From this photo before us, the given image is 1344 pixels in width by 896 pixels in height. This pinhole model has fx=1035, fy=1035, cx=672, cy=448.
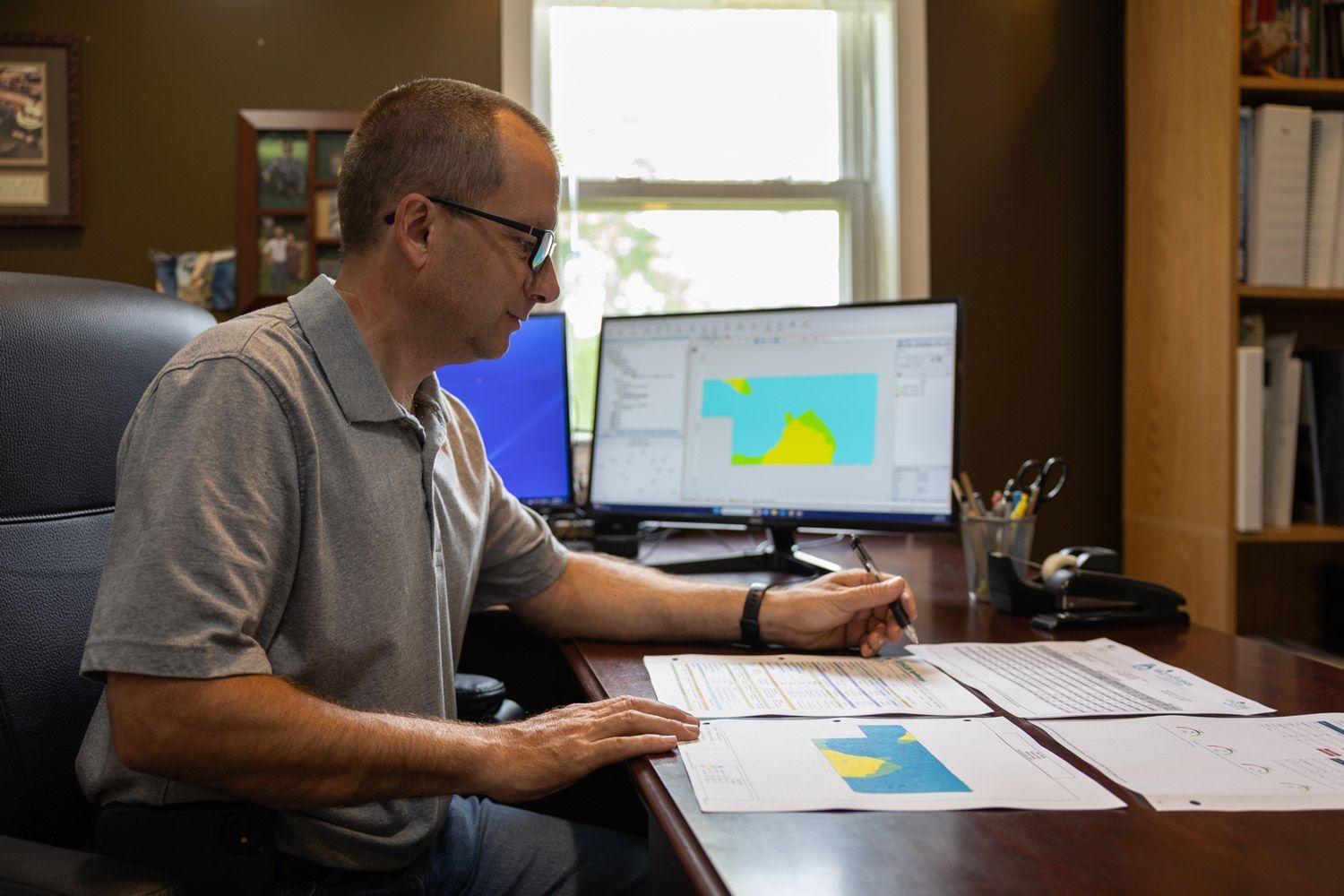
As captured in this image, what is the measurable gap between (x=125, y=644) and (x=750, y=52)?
2085 millimetres

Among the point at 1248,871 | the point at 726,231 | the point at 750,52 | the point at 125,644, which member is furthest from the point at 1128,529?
the point at 125,644

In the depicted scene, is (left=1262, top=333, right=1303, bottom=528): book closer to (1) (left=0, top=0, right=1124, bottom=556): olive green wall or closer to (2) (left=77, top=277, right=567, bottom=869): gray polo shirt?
(1) (left=0, top=0, right=1124, bottom=556): olive green wall

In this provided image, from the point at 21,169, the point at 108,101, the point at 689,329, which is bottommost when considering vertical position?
the point at 689,329

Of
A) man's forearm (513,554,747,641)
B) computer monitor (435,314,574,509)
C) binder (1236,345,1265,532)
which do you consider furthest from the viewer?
binder (1236,345,1265,532)

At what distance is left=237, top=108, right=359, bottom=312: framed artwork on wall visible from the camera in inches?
91.4

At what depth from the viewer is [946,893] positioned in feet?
1.94

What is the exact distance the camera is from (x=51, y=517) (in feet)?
3.29

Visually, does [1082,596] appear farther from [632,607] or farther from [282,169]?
[282,169]

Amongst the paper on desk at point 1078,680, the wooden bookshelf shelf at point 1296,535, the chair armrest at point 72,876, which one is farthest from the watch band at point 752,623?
the wooden bookshelf shelf at point 1296,535

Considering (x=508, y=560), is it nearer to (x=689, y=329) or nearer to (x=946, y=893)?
(x=689, y=329)

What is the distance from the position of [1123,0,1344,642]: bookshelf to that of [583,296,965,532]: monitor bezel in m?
0.87

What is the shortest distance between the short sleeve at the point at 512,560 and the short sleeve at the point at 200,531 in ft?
1.42

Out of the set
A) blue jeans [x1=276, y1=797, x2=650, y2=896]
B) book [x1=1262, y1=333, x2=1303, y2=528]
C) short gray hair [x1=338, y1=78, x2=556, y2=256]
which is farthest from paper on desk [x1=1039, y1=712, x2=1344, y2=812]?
book [x1=1262, y1=333, x2=1303, y2=528]

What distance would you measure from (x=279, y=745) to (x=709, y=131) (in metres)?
1.95
